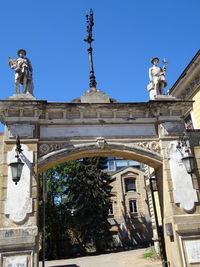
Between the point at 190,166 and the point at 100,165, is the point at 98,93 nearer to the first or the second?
the point at 190,166

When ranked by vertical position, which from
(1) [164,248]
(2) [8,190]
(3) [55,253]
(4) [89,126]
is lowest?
(3) [55,253]

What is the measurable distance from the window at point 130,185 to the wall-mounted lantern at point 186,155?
1160 inches

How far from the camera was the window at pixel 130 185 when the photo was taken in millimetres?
36919

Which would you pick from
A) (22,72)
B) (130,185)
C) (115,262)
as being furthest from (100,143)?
(130,185)

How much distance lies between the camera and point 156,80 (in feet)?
30.5

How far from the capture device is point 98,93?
9.11 m

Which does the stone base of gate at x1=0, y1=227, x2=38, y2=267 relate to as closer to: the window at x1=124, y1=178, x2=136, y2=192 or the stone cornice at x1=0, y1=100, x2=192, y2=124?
the stone cornice at x1=0, y1=100, x2=192, y2=124

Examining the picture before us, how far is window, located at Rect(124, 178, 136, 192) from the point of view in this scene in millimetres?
36919

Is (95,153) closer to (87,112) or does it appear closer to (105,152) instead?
(105,152)

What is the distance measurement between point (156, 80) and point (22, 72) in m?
4.67

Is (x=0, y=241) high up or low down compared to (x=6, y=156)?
down

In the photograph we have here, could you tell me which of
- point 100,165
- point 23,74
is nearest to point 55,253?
point 100,165

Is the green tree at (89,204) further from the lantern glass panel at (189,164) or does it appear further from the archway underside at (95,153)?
the lantern glass panel at (189,164)

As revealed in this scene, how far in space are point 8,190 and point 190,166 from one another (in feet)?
16.8
